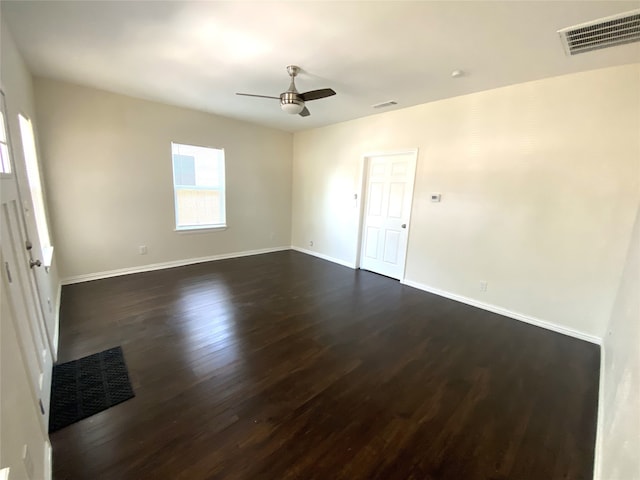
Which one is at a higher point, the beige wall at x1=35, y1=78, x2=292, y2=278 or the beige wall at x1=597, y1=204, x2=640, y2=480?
the beige wall at x1=35, y1=78, x2=292, y2=278

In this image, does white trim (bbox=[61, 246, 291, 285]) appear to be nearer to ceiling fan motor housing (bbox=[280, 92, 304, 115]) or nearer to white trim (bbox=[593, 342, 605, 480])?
ceiling fan motor housing (bbox=[280, 92, 304, 115])

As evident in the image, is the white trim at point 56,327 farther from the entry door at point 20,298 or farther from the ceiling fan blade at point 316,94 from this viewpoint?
the ceiling fan blade at point 316,94

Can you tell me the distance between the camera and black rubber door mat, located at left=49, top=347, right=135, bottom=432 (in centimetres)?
176

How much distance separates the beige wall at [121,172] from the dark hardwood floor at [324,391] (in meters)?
0.83

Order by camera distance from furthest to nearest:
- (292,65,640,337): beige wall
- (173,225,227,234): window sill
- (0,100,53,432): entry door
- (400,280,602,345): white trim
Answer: (173,225,227,234): window sill → (400,280,602,345): white trim → (292,65,640,337): beige wall → (0,100,53,432): entry door

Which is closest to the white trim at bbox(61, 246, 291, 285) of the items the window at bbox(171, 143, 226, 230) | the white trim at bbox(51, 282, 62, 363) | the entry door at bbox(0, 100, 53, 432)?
the white trim at bbox(51, 282, 62, 363)

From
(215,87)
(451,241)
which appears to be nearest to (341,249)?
(451,241)

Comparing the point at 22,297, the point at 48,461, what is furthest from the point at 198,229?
the point at 48,461

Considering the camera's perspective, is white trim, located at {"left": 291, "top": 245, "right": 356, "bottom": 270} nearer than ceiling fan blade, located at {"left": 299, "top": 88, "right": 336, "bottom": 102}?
No

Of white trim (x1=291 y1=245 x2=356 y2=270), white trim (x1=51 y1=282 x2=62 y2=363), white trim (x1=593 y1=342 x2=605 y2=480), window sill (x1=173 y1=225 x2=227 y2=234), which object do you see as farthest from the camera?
white trim (x1=291 y1=245 x2=356 y2=270)

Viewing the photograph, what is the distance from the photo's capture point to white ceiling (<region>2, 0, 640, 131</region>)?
75.5 inches

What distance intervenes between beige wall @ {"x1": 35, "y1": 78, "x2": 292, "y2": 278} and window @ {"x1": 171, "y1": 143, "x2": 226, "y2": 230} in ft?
0.45

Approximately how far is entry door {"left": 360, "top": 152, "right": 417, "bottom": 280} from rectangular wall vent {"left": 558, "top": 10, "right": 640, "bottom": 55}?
80.2 inches

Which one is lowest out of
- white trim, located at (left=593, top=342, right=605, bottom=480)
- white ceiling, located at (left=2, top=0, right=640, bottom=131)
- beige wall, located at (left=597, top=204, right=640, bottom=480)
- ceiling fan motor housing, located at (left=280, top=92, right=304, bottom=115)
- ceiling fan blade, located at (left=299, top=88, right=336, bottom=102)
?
white trim, located at (left=593, top=342, right=605, bottom=480)
